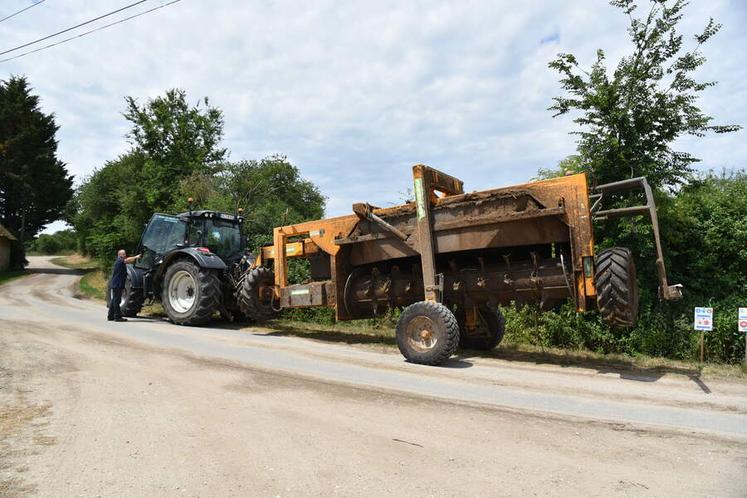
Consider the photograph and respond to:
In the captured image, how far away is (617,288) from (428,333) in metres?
2.49

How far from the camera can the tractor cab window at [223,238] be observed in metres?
11.6

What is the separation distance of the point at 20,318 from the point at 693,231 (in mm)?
13487

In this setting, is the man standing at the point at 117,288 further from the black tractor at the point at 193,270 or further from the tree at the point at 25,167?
the tree at the point at 25,167

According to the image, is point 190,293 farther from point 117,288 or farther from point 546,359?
point 546,359

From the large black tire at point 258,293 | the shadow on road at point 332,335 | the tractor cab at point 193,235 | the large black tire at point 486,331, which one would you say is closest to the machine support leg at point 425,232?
the large black tire at point 486,331

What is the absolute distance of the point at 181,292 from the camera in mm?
11383

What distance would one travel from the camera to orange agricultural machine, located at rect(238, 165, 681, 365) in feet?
21.1

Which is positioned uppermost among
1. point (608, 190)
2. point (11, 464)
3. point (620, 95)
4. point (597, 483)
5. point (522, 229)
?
point (620, 95)

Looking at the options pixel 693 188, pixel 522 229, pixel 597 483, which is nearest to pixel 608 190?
pixel 522 229

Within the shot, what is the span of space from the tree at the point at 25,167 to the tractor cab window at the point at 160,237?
27.9m

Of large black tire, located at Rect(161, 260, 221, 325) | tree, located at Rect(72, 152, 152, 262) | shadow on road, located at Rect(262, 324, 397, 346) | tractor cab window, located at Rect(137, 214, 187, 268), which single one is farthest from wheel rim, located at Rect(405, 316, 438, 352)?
tree, located at Rect(72, 152, 152, 262)

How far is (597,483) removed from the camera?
3.24 meters

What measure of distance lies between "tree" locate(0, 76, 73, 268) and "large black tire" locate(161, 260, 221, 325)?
29.1 meters

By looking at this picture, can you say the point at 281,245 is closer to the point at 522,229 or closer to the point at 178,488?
the point at 522,229
